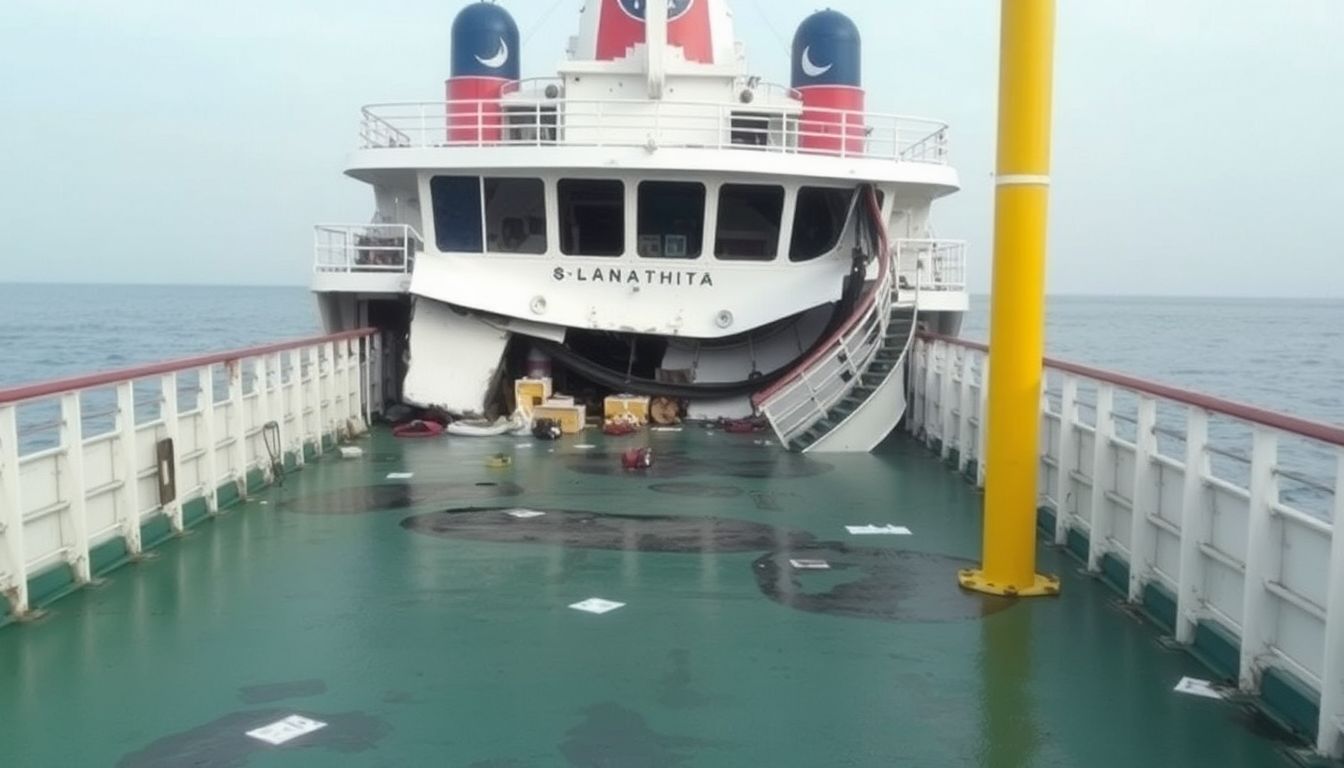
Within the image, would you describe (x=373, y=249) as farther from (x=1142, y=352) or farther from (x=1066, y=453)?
(x=1142, y=352)

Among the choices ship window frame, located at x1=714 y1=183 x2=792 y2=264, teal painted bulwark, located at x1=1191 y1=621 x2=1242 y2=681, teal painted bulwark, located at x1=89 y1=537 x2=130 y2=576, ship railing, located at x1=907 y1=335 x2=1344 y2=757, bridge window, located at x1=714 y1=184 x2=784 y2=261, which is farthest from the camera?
bridge window, located at x1=714 y1=184 x2=784 y2=261

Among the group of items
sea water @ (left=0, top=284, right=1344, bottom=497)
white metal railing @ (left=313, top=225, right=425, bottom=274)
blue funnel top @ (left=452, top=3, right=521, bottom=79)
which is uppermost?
Result: blue funnel top @ (left=452, top=3, right=521, bottom=79)

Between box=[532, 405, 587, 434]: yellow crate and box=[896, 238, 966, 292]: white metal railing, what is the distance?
354cm

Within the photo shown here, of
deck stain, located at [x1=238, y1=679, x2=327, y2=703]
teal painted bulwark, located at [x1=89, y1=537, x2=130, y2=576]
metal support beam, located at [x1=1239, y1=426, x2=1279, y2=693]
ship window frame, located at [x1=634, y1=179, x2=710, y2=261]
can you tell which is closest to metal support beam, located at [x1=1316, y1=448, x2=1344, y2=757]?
metal support beam, located at [x1=1239, y1=426, x2=1279, y2=693]

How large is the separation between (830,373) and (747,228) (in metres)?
2.64

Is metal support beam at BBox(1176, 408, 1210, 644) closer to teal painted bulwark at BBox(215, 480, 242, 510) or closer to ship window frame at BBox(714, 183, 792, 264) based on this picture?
teal painted bulwark at BBox(215, 480, 242, 510)

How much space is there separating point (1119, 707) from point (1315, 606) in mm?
707

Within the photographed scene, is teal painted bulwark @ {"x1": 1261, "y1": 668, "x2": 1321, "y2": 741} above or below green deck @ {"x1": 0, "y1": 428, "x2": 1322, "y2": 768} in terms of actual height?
above

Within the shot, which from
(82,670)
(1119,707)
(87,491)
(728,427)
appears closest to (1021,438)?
(1119,707)

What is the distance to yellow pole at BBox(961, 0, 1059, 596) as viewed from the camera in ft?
A: 15.8

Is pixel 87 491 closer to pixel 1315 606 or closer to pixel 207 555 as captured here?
pixel 207 555

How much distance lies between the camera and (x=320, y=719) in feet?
12.0

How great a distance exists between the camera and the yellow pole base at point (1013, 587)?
5164 millimetres

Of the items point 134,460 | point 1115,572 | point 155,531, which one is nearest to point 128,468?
point 134,460
